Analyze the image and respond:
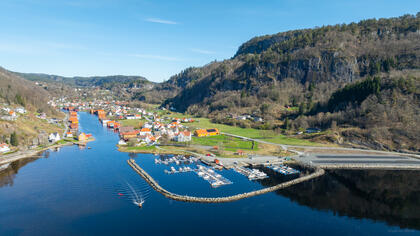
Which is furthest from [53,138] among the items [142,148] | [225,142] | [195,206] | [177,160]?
[195,206]

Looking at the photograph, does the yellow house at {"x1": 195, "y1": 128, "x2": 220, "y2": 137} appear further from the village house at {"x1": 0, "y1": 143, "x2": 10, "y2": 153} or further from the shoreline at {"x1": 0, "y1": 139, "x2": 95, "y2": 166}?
the village house at {"x1": 0, "y1": 143, "x2": 10, "y2": 153}

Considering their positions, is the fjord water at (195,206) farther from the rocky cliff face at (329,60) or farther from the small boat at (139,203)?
the rocky cliff face at (329,60)

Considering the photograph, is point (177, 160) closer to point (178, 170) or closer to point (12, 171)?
point (178, 170)

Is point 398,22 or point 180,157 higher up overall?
point 398,22

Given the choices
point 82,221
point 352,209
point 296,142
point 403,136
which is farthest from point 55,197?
point 403,136

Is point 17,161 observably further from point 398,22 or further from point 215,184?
point 398,22

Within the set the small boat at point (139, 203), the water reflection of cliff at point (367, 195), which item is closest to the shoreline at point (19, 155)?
the small boat at point (139, 203)
